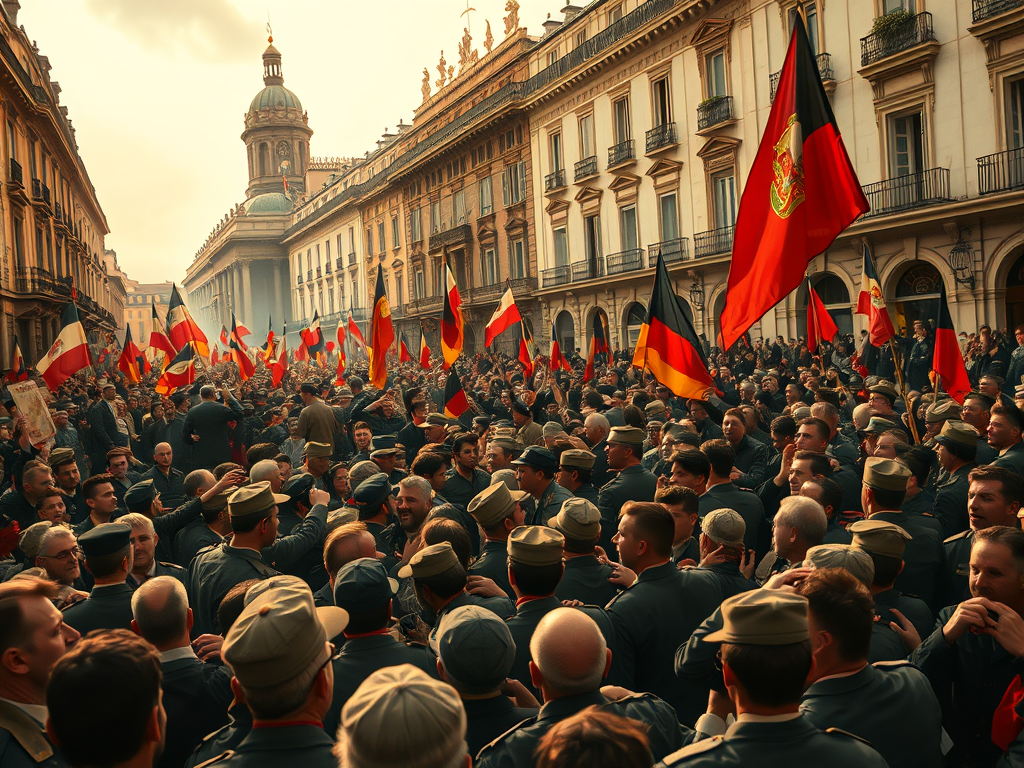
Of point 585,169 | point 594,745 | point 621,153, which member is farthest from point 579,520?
point 585,169

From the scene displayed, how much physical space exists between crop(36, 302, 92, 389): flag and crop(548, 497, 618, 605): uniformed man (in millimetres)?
11200

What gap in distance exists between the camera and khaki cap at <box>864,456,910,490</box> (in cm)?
467

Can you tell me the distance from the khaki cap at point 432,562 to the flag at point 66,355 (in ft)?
36.7

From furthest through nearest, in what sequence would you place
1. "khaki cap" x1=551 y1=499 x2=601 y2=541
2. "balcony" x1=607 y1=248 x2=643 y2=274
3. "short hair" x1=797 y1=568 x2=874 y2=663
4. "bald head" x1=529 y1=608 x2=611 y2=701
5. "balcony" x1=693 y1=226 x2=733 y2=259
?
"balcony" x1=607 y1=248 x2=643 y2=274 → "balcony" x1=693 y1=226 x2=733 y2=259 → "khaki cap" x1=551 y1=499 x2=601 y2=541 → "short hair" x1=797 y1=568 x2=874 y2=663 → "bald head" x1=529 y1=608 x2=611 y2=701

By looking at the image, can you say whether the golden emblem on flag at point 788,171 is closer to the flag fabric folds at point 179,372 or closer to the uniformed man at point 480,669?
the uniformed man at point 480,669

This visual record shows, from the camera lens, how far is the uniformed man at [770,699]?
227cm

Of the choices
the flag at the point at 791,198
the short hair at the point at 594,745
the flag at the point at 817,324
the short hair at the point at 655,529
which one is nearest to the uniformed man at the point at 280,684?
the short hair at the point at 594,745

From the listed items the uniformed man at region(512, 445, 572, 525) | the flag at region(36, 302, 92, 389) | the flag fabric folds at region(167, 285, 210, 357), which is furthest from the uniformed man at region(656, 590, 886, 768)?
the flag fabric folds at region(167, 285, 210, 357)

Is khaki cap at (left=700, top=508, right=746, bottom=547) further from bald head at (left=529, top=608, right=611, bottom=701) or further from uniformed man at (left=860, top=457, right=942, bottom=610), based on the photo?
bald head at (left=529, top=608, right=611, bottom=701)

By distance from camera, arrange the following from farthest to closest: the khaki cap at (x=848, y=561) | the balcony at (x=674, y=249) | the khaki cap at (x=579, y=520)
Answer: the balcony at (x=674, y=249)
the khaki cap at (x=579, y=520)
the khaki cap at (x=848, y=561)

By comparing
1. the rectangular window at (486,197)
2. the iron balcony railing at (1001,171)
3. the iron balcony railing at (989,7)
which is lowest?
the iron balcony railing at (1001,171)

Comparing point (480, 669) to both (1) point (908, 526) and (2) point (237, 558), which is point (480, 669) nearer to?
(2) point (237, 558)

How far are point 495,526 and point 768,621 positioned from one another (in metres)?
2.57

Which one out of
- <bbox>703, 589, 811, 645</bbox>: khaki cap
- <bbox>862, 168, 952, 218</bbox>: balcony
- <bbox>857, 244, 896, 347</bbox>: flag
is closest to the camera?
<bbox>703, 589, 811, 645</bbox>: khaki cap
